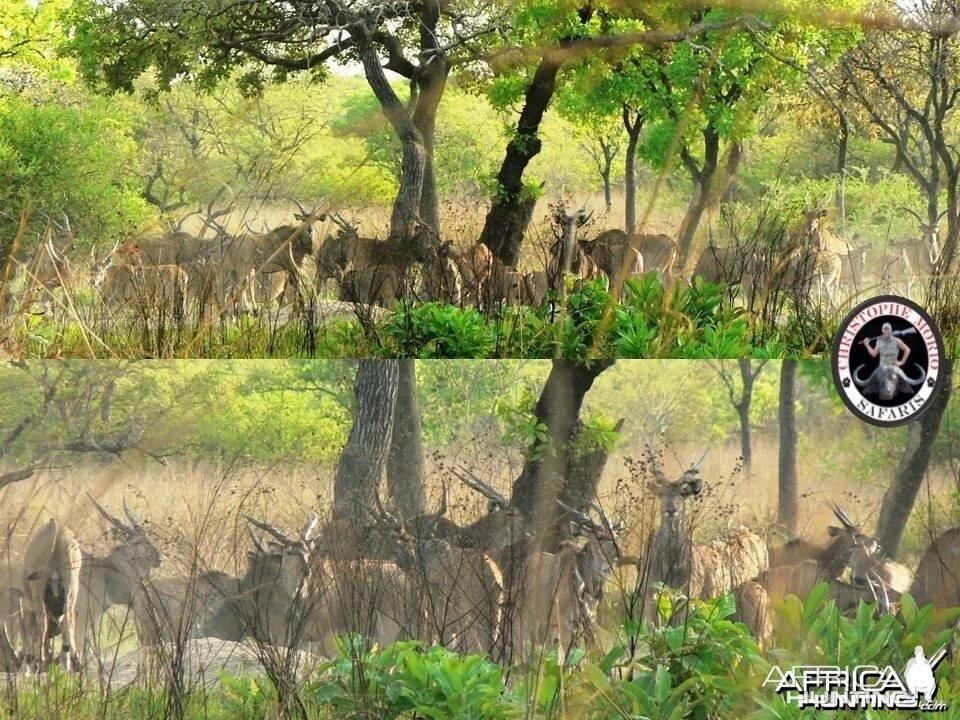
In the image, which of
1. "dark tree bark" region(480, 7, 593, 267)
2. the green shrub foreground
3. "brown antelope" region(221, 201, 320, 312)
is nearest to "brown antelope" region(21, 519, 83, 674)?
the green shrub foreground

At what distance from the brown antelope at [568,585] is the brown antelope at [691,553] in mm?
202

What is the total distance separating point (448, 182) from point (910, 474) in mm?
2481

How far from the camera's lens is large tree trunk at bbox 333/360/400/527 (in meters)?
6.03

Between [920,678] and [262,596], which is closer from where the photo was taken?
[920,678]

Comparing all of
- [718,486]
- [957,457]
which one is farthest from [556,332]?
[957,457]

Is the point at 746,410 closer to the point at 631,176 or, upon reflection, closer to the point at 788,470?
the point at 788,470

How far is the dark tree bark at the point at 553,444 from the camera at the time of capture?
19.8 ft

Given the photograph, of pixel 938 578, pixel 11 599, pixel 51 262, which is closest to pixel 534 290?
pixel 51 262

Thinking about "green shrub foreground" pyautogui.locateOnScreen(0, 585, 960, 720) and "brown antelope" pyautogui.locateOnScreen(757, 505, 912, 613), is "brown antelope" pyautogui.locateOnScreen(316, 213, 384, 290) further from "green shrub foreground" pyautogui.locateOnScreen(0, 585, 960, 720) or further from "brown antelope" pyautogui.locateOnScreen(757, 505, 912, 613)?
"brown antelope" pyautogui.locateOnScreen(757, 505, 912, 613)

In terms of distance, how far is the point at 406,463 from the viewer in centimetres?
608

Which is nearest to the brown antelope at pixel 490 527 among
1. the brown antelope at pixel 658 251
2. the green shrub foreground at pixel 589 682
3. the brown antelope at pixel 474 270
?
the green shrub foreground at pixel 589 682

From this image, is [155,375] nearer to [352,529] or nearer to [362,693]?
[352,529]

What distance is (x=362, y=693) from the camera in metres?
5.35

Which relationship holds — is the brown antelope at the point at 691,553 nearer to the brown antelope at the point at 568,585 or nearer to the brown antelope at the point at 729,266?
the brown antelope at the point at 568,585
